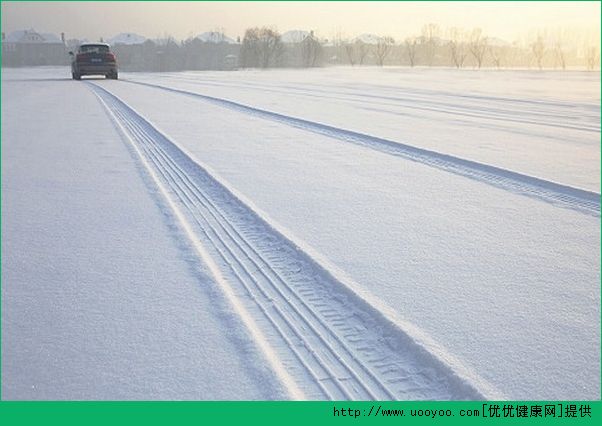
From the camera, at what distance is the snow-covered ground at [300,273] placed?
232 cm

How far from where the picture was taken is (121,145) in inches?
320

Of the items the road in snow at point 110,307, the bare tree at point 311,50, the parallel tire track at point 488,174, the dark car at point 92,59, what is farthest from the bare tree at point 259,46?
the road in snow at point 110,307

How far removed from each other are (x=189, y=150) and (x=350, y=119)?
5.27 metres

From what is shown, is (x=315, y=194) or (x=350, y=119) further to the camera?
(x=350, y=119)

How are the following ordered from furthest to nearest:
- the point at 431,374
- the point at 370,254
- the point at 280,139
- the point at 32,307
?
the point at 280,139 → the point at 370,254 → the point at 32,307 → the point at 431,374

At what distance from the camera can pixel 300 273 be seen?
11.2 feet

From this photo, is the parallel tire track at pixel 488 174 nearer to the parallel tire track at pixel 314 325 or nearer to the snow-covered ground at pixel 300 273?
the snow-covered ground at pixel 300 273

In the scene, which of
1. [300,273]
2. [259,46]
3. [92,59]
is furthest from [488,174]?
[259,46]

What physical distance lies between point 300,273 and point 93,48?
80.9 feet

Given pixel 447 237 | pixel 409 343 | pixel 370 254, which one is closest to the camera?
pixel 409 343

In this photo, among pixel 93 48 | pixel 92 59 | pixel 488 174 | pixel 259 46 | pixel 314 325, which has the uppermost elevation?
pixel 259 46

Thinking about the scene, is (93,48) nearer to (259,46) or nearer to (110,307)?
(110,307)

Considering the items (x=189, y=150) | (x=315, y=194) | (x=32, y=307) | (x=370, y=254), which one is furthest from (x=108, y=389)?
(x=189, y=150)

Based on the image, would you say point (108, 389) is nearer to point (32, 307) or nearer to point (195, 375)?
point (195, 375)
